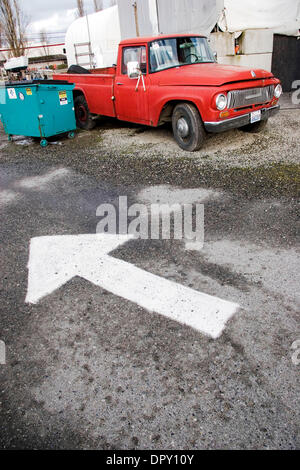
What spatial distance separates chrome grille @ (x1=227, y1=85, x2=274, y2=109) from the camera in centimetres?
558

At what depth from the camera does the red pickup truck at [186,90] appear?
18.3 feet

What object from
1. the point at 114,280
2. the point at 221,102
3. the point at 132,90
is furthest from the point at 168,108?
the point at 114,280

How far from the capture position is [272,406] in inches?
74.2

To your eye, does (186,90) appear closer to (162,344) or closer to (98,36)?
(162,344)

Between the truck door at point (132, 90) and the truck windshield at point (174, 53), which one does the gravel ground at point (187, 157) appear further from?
the truck windshield at point (174, 53)

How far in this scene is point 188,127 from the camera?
20.1ft

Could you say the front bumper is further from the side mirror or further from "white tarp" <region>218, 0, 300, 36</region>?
"white tarp" <region>218, 0, 300, 36</region>

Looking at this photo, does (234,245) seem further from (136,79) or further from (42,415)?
(136,79)

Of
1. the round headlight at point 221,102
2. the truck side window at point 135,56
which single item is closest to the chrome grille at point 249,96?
the round headlight at point 221,102

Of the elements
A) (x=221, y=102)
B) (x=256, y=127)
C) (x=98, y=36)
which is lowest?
(x=256, y=127)

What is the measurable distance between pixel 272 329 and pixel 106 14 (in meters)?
21.0

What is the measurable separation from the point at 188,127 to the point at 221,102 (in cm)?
85
